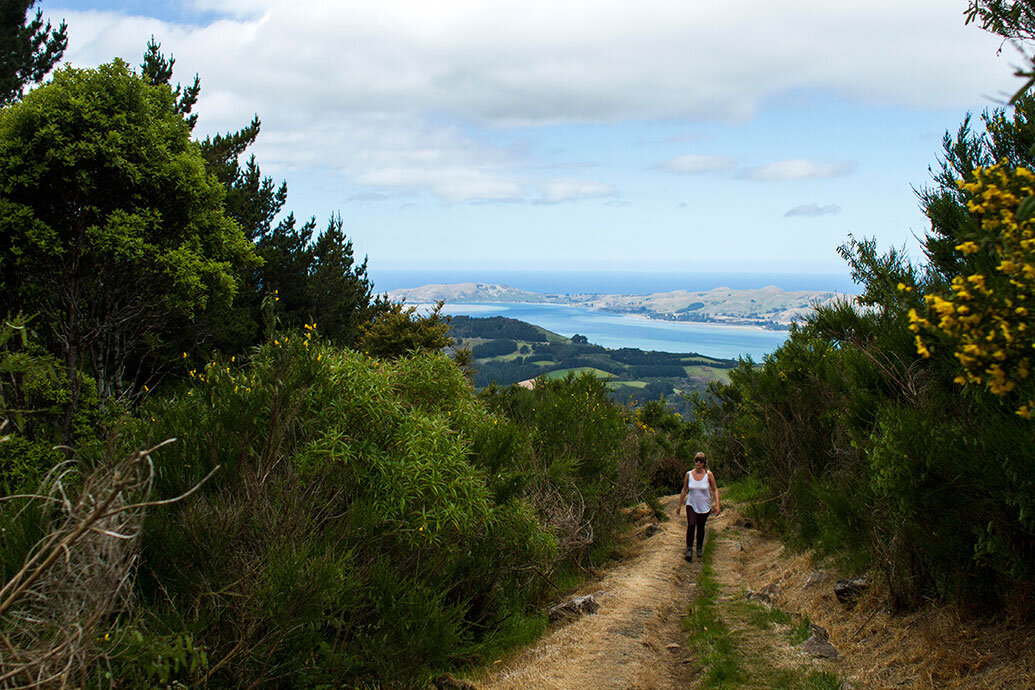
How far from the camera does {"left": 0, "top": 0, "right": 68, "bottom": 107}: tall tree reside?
17578 millimetres

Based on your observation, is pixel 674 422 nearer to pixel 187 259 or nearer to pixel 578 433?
pixel 578 433

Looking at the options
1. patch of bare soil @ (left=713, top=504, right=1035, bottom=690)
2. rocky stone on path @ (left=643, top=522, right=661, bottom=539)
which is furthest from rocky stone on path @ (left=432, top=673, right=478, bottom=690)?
rocky stone on path @ (left=643, top=522, right=661, bottom=539)

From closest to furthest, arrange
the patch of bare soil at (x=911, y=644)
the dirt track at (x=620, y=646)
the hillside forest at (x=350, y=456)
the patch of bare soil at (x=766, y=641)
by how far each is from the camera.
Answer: the hillside forest at (x=350, y=456)
the patch of bare soil at (x=911, y=644)
the patch of bare soil at (x=766, y=641)
the dirt track at (x=620, y=646)

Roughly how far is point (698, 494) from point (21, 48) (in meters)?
20.8

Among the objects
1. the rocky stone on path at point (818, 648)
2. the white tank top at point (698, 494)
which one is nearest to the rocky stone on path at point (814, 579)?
the rocky stone on path at point (818, 648)

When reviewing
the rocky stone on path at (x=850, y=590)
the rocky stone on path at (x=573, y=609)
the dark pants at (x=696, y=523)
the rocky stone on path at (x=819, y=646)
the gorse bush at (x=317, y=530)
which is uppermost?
the gorse bush at (x=317, y=530)

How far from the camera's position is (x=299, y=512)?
5.29m

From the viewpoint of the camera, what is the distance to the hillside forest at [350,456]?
3.64m

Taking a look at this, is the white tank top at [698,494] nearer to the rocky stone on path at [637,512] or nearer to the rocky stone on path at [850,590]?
the rocky stone on path at [850,590]

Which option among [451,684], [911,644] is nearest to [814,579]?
[911,644]

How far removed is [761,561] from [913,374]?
20.4ft

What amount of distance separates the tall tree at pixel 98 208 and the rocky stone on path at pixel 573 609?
331 inches

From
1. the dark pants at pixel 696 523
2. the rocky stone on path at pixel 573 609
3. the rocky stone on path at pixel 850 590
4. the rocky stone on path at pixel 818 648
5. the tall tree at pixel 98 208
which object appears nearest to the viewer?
the rocky stone on path at pixel 818 648

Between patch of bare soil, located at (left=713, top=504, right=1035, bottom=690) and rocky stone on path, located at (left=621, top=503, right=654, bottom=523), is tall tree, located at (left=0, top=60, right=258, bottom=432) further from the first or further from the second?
patch of bare soil, located at (left=713, top=504, right=1035, bottom=690)
